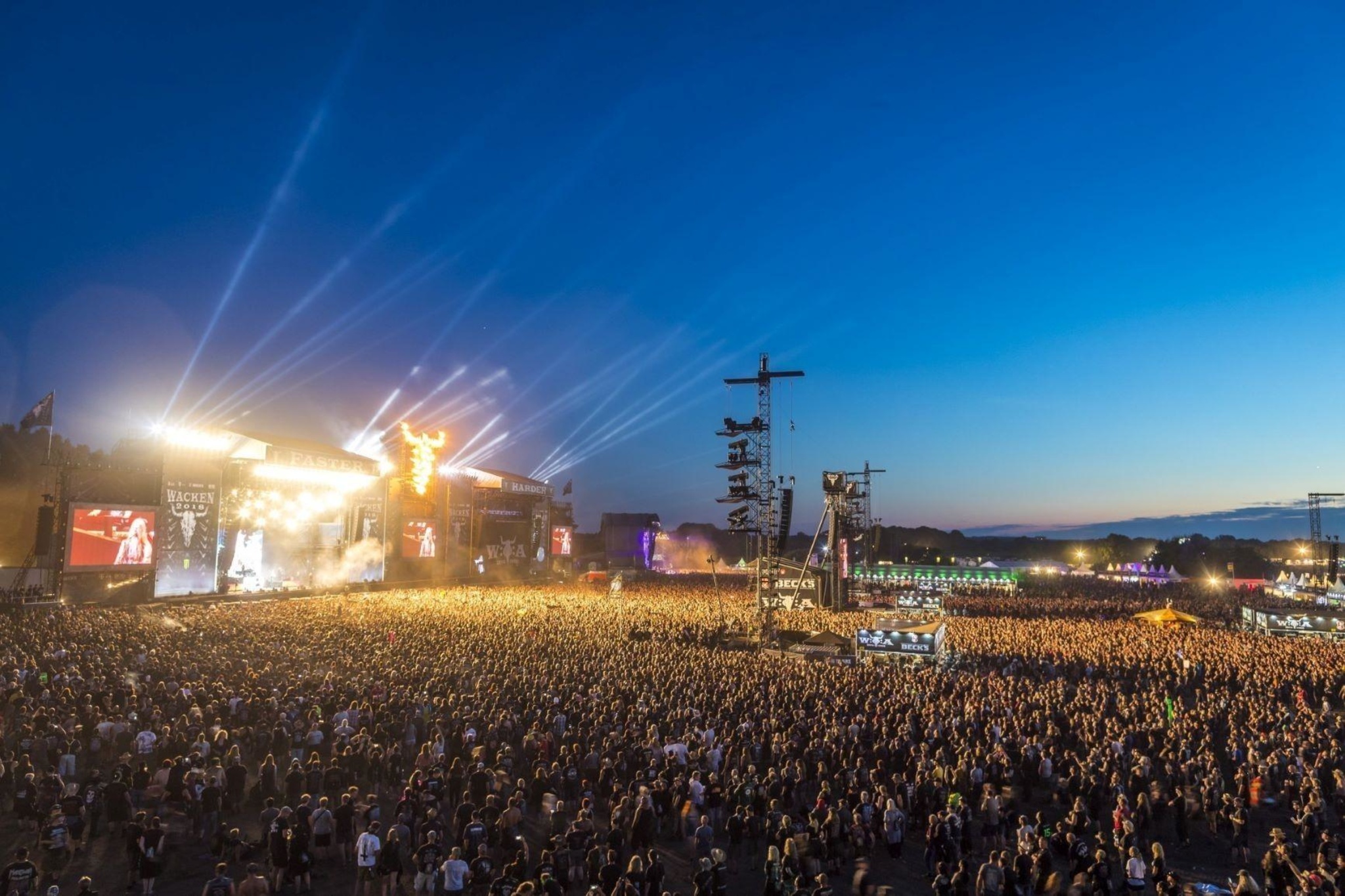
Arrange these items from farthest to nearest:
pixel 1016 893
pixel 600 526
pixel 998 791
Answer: pixel 600 526 < pixel 998 791 < pixel 1016 893

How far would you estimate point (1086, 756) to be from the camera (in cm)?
1352

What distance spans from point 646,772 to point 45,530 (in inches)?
1457

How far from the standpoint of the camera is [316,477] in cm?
4825

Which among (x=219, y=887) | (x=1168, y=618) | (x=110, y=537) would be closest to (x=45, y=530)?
(x=110, y=537)

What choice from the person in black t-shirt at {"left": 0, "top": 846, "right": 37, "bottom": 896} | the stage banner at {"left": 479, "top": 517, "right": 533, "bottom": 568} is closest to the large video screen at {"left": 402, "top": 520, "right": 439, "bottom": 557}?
the stage banner at {"left": 479, "top": 517, "right": 533, "bottom": 568}

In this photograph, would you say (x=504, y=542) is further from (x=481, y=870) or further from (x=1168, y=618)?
(x=481, y=870)

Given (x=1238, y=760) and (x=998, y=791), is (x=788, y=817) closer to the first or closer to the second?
(x=998, y=791)

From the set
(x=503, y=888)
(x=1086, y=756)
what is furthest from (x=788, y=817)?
(x=1086, y=756)

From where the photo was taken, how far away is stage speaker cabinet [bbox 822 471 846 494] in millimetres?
40344

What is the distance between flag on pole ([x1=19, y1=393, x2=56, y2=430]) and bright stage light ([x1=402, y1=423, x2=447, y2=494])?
874 inches

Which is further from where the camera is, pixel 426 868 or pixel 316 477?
pixel 316 477

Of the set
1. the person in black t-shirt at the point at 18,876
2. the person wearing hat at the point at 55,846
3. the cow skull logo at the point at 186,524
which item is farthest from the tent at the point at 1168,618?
the cow skull logo at the point at 186,524

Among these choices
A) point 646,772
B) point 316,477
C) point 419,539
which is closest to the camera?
point 646,772

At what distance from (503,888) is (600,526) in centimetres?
8914
